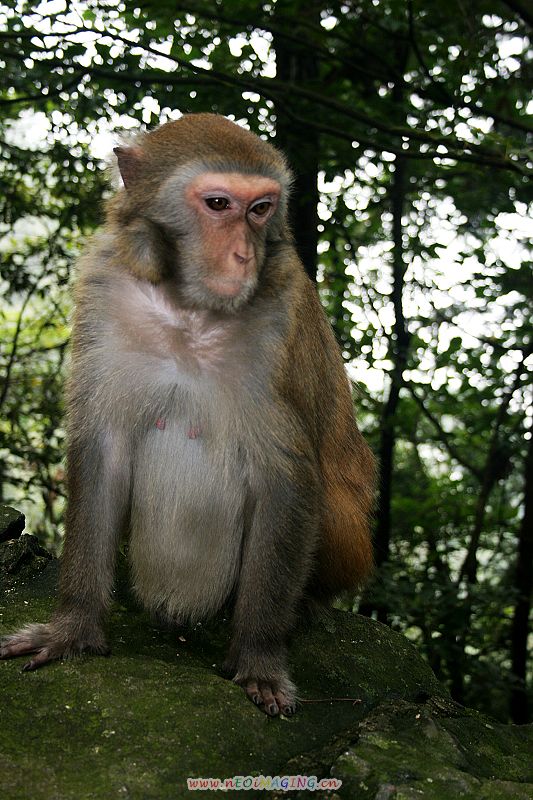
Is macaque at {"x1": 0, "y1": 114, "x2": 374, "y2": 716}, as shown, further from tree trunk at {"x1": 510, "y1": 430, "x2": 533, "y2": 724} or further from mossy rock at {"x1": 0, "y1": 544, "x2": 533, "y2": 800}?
tree trunk at {"x1": 510, "y1": 430, "x2": 533, "y2": 724}

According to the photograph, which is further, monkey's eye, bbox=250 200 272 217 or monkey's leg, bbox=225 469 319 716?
monkey's leg, bbox=225 469 319 716

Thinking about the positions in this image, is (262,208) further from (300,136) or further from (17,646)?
(300,136)

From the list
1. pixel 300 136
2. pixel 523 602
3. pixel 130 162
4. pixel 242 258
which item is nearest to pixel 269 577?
pixel 242 258

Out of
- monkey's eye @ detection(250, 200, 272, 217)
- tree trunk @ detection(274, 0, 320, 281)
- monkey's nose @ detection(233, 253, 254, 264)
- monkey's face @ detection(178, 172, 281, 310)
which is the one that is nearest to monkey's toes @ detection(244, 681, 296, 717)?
monkey's face @ detection(178, 172, 281, 310)

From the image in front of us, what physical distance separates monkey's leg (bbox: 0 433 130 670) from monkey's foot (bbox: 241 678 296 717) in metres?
0.58

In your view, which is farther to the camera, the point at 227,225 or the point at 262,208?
the point at 262,208

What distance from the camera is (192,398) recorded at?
340cm

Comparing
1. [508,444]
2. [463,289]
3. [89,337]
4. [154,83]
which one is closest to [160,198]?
[89,337]

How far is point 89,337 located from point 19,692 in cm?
129

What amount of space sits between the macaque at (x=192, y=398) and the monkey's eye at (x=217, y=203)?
1cm

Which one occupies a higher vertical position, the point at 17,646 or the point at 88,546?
the point at 88,546

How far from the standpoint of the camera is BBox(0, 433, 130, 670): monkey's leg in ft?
11.2

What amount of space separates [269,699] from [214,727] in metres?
0.31

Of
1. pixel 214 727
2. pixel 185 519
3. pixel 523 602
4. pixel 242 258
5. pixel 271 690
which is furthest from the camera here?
pixel 523 602
